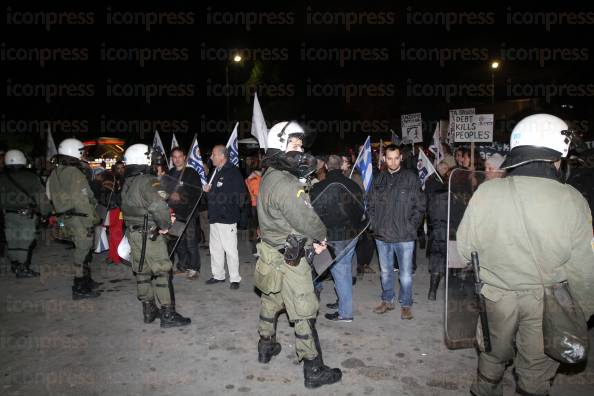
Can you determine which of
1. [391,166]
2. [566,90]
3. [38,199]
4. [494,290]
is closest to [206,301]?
[391,166]

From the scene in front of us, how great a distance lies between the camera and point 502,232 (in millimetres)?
2615

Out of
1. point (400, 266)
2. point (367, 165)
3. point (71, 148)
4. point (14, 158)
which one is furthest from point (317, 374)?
point (14, 158)

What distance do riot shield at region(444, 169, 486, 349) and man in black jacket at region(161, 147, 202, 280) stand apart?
131 inches

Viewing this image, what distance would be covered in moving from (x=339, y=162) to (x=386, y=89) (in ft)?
77.2

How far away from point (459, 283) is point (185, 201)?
356cm

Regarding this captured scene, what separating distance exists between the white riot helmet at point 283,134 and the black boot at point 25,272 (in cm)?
596

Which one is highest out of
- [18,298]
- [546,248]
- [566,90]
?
[566,90]

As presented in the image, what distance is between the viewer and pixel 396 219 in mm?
5055

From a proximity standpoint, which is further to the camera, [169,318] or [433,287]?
[433,287]

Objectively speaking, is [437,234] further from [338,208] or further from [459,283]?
[459,283]

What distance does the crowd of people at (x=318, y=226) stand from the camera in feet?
8.46

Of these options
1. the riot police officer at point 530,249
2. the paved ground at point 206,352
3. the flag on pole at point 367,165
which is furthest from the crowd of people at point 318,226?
the flag on pole at point 367,165

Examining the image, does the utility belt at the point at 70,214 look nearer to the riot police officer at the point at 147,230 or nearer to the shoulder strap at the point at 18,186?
the riot police officer at the point at 147,230

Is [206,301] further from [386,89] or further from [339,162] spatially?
[386,89]
